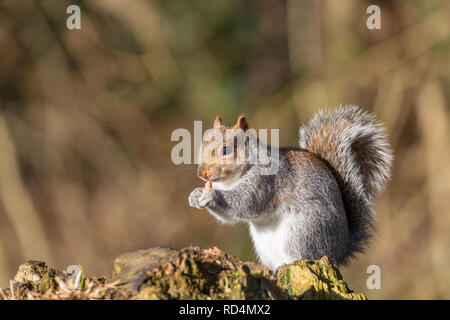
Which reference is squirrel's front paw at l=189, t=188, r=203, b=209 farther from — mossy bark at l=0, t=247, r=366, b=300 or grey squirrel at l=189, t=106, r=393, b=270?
mossy bark at l=0, t=247, r=366, b=300

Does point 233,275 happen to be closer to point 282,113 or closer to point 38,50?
point 282,113

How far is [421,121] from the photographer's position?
4488 mm

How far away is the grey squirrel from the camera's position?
192 cm

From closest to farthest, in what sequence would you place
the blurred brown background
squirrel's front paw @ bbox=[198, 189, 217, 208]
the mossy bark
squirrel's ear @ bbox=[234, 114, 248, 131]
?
1. the mossy bark
2. squirrel's front paw @ bbox=[198, 189, 217, 208]
3. squirrel's ear @ bbox=[234, 114, 248, 131]
4. the blurred brown background

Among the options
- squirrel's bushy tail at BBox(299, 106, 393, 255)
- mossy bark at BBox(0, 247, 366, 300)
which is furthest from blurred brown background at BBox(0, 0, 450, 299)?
mossy bark at BBox(0, 247, 366, 300)

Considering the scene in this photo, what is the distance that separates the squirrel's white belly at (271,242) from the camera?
2.00 meters

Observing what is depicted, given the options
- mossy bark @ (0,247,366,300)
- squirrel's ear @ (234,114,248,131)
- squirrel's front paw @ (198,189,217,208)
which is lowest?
mossy bark @ (0,247,366,300)

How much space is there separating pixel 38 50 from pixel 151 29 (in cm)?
94

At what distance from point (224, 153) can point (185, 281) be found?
2.44 ft

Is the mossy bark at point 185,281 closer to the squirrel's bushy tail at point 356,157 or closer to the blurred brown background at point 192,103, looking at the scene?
the squirrel's bushy tail at point 356,157

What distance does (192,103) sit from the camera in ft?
15.7

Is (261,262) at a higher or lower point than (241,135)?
lower

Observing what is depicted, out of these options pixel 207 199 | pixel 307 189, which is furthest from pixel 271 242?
pixel 207 199

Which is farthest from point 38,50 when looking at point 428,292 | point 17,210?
point 428,292
